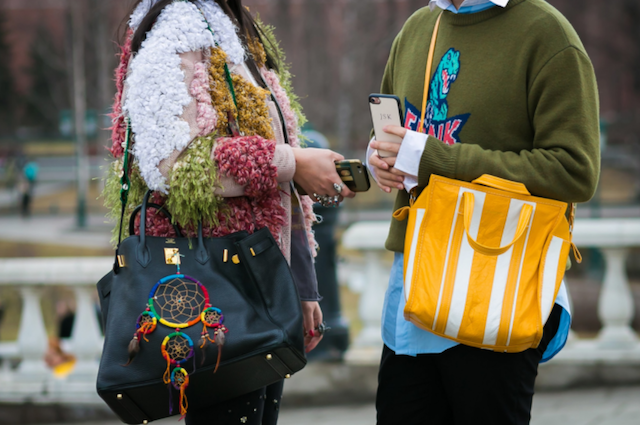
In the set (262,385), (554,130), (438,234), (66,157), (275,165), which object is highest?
(554,130)

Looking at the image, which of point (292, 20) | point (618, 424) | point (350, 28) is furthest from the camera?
point (292, 20)

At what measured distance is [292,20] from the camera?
24875 millimetres

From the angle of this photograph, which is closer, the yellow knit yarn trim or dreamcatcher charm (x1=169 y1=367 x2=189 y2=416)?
dreamcatcher charm (x1=169 y1=367 x2=189 y2=416)

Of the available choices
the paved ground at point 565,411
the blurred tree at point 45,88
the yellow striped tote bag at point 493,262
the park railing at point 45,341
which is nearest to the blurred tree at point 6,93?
the blurred tree at point 45,88

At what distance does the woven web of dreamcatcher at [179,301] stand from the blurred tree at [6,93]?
36.8 m

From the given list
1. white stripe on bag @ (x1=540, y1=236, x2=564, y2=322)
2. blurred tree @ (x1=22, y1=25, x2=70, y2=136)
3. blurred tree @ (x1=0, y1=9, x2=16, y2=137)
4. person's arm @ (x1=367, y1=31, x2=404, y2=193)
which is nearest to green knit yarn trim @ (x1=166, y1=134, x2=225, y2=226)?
person's arm @ (x1=367, y1=31, x2=404, y2=193)

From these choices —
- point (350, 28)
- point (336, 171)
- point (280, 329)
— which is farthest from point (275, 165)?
point (350, 28)

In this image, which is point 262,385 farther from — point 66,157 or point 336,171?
point 66,157

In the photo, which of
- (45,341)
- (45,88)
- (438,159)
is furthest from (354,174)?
(45,88)

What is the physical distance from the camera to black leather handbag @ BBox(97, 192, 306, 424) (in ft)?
5.06

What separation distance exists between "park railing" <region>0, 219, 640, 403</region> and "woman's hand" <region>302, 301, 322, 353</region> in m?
1.84

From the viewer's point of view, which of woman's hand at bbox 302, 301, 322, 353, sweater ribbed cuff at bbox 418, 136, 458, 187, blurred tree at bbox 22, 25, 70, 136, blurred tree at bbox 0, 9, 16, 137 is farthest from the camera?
blurred tree at bbox 0, 9, 16, 137

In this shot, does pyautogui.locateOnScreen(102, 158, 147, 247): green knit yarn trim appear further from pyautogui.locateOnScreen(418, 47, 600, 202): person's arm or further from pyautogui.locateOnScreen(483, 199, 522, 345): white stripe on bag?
pyautogui.locateOnScreen(483, 199, 522, 345): white stripe on bag

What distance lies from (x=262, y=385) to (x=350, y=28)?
1969 cm
